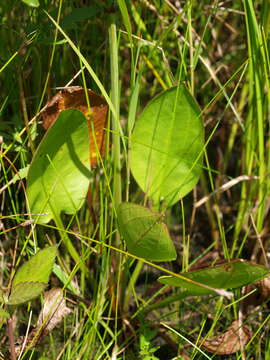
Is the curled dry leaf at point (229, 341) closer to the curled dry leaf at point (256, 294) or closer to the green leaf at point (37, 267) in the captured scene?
the curled dry leaf at point (256, 294)

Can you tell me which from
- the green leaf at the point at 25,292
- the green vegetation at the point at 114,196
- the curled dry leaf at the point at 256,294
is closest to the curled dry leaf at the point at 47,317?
the green vegetation at the point at 114,196

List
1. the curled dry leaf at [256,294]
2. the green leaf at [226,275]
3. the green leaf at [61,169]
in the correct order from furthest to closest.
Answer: the curled dry leaf at [256,294] → the green leaf at [61,169] → the green leaf at [226,275]

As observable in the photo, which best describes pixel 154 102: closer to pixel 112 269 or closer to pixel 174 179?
pixel 174 179

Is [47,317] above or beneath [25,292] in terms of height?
beneath

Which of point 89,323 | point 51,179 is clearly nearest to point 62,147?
point 51,179

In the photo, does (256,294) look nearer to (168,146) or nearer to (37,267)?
(168,146)

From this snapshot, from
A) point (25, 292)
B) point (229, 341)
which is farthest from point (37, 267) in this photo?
point (229, 341)

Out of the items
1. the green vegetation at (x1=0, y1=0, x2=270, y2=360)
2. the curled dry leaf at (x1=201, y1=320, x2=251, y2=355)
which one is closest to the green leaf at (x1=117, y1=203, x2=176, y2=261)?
the green vegetation at (x1=0, y1=0, x2=270, y2=360)
